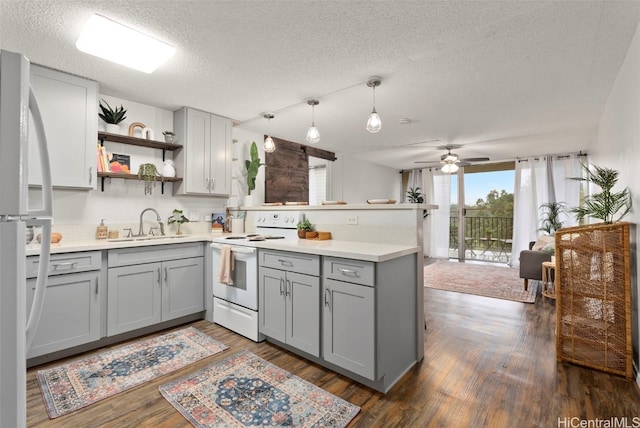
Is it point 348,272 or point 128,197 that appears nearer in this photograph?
point 348,272

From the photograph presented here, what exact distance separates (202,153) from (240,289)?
177cm

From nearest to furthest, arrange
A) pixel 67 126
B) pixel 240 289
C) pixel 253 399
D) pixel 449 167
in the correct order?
pixel 253 399 → pixel 67 126 → pixel 240 289 → pixel 449 167

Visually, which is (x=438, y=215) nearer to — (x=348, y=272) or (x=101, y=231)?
(x=348, y=272)

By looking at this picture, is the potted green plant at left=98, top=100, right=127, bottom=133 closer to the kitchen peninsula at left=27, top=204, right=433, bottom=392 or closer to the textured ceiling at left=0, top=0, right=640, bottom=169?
the textured ceiling at left=0, top=0, right=640, bottom=169

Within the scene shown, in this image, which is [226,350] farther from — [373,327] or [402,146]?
[402,146]

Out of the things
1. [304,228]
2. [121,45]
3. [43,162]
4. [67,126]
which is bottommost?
[304,228]

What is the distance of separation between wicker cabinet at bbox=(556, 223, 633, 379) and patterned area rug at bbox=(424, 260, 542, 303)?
1.71 meters

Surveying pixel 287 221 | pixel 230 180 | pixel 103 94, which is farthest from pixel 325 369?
pixel 103 94

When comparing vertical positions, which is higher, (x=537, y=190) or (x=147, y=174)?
(x=537, y=190)

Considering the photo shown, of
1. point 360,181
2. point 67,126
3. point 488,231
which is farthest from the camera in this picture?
point 488,231

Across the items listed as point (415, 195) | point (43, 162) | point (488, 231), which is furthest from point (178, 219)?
point (488, 231)

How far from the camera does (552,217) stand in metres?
5.94

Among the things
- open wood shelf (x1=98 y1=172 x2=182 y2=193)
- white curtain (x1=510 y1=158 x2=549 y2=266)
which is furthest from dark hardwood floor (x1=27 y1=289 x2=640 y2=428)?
white curtain (x1=510 y1=158 x2=549 y2=266)

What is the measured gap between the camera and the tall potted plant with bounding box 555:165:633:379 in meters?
2.09
